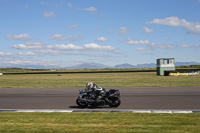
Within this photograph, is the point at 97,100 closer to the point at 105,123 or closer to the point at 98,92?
the point at 98,92

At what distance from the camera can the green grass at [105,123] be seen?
23.7ft

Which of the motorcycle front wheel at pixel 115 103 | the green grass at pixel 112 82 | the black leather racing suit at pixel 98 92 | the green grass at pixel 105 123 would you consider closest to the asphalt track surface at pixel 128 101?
the motorcycle front wheel at pixel 115 103

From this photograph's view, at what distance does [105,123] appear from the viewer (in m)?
8.04

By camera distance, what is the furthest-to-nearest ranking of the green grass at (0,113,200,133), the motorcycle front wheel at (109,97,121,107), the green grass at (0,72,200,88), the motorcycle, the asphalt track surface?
the green grass at (0,72,200,88), the asphalt track surface, the motorcycle front wheel at (109,97,121,107), the motorcycle, the green grass at (0,113,200,133)

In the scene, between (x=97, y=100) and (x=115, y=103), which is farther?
(x=115, y=103)

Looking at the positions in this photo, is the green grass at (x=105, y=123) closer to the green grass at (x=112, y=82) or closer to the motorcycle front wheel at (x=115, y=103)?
the motorcycle front wheel at (x=115, y=103)

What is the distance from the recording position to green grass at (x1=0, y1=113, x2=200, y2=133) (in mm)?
7219

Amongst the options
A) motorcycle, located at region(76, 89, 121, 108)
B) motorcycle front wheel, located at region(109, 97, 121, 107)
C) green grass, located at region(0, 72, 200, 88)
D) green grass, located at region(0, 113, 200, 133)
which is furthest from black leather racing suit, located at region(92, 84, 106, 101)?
green grass, located at region(0, 72, 200, 88)

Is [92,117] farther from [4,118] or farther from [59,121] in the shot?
[4,118]

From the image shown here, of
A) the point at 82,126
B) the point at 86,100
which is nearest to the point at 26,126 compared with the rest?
the point at 82,126

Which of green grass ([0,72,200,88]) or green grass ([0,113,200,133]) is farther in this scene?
green grass ([0,72,200,88])

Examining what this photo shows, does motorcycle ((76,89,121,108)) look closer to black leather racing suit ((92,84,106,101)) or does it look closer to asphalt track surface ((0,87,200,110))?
black leather racing suit ((92,84,106,101))

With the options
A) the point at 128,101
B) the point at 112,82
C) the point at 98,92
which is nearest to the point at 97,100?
the point at 98,92

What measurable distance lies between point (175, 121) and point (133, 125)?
1.62 meters
